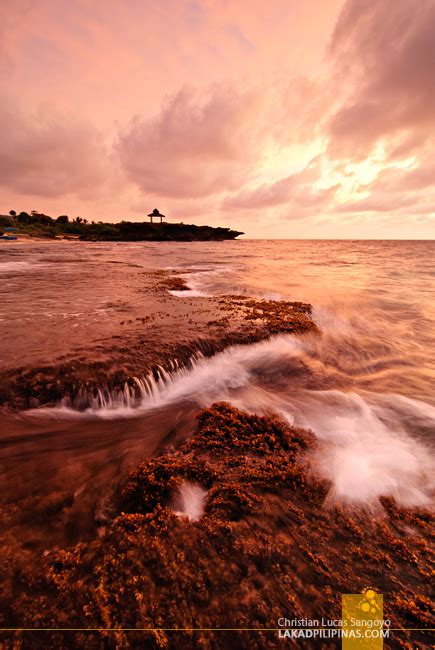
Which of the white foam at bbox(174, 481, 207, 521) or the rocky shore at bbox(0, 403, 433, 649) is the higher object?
the rocky shore at bbox(0, 403, 433, 649)

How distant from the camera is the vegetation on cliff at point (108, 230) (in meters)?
69.5

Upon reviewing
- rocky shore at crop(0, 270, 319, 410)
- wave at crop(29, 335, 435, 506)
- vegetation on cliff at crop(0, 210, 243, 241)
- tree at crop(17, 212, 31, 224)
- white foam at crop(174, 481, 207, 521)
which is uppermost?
tree at crop(17, 212, 31, 224)

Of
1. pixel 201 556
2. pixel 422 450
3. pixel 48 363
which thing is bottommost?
pixel 422 450

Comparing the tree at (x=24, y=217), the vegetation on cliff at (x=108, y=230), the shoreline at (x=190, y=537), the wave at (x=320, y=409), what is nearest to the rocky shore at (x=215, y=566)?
the shoreline at (x=190, y=537)

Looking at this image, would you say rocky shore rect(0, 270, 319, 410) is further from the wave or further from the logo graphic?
the logo graphic

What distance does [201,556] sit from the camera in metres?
2.26

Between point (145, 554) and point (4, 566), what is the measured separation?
3.61ft

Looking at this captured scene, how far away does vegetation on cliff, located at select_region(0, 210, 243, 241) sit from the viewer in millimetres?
69500

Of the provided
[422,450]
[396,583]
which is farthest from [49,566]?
[422,450]

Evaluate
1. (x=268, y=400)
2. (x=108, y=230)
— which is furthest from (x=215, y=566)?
(x=108, y=230)

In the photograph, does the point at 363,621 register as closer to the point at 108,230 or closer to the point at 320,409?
the point at 320,409

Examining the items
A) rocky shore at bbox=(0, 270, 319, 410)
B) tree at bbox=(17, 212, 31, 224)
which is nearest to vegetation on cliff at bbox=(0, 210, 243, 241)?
tree at bbox=(17, 212, 31, 224)

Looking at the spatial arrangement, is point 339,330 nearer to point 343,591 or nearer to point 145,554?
point 343,591

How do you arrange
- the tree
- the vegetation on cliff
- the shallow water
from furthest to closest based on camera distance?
the tree < the vegetation on cliff < the shallow water
